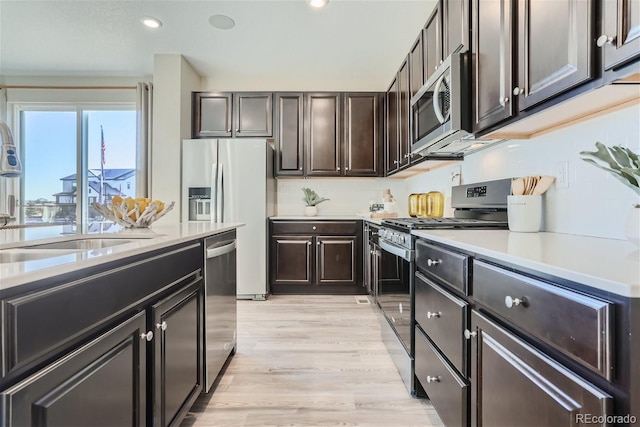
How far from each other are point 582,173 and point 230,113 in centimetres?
352

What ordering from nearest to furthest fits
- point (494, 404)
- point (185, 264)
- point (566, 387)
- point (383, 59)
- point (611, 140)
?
point (566, 387) → point (494, 404) → point (611, 140) → point (185, 264) → point (383, 59)

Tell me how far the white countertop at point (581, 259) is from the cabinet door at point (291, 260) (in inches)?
102

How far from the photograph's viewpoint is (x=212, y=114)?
153 inches

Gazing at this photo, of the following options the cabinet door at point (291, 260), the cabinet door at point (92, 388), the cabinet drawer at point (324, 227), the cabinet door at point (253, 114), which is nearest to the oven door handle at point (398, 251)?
the cabinet door at point (92, 388)

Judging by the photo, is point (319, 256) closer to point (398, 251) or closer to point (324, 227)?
point (324, 227)

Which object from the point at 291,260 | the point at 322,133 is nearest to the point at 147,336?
the point at 291,260

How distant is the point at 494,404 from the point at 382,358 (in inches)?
49.5

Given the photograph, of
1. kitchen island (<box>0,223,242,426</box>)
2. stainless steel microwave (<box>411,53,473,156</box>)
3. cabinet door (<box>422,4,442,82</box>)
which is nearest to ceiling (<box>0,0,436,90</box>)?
cabinet door (<box>422,4,442,82</box>)

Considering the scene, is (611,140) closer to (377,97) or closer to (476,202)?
(476,202)

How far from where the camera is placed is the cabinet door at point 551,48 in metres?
0.99

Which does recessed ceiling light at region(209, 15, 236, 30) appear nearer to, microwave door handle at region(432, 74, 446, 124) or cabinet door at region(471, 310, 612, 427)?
microwave door handle at region(432, 74, 446, 124)

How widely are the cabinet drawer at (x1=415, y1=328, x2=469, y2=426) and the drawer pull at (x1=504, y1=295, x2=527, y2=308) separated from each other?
1.47 feet

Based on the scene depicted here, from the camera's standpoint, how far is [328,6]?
266 cm

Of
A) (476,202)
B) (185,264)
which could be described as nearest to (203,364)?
(185,264)
